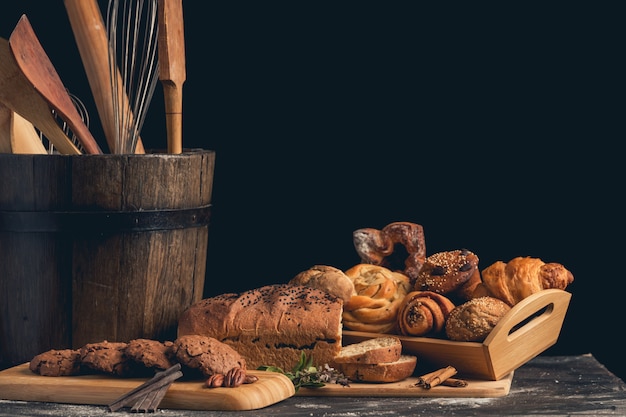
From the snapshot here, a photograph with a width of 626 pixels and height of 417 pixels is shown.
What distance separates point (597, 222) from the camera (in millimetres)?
3395

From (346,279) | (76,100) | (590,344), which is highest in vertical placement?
(76,100)

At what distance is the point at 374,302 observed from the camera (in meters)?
2.98

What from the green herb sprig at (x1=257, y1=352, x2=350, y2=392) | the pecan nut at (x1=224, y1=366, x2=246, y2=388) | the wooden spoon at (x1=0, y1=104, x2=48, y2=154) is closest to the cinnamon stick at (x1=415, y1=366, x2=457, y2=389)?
the green herb sprig at (x1=257, y1=352, x2=350, y2=392)

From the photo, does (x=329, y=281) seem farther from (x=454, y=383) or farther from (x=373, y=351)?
(x=454, y=383)

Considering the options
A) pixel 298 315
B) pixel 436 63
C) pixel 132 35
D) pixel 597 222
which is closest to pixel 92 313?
pixel 298 315

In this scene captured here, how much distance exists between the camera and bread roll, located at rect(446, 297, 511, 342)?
283 cm

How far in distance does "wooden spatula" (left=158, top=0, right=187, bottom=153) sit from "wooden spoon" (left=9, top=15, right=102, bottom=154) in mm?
216

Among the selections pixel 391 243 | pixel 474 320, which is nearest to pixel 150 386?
pixel 474 320

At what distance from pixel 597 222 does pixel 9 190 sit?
155 cm

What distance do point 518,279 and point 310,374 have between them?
21.9 inches

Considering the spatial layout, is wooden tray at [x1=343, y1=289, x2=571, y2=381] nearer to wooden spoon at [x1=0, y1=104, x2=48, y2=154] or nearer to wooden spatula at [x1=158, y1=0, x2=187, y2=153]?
wooden spatula at [x1=158, y1=0, x2=187, y2=153]

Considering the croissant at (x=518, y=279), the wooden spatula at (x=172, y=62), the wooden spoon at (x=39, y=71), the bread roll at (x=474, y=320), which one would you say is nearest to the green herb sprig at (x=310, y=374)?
the bread roll at (x=474, y=320)

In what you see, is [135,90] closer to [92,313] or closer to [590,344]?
[92,313]

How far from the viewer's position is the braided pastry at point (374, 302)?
297 centimetres
